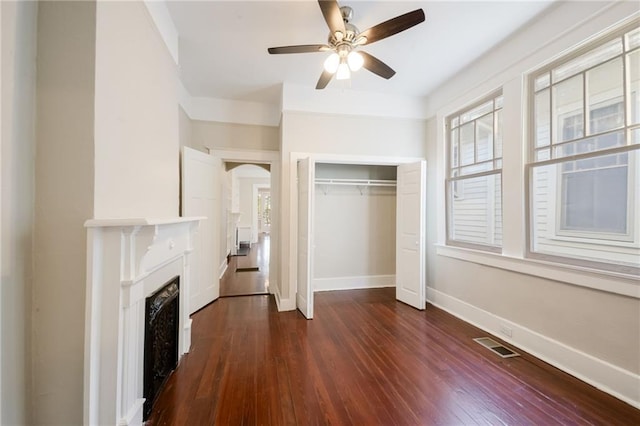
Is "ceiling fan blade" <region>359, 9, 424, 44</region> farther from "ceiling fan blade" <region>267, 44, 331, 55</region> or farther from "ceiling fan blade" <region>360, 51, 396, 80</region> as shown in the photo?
"ceiling fan blade" <region>267, 44, 331, 55</region>

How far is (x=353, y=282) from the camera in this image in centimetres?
430

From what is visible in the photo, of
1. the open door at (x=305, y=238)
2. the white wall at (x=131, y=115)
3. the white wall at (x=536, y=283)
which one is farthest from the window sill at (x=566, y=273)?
the white wall at (x=131, y=115)

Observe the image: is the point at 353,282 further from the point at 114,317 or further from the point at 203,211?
the point at 114,317

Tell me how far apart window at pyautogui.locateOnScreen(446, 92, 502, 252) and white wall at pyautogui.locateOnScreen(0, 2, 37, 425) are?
375 centimetres

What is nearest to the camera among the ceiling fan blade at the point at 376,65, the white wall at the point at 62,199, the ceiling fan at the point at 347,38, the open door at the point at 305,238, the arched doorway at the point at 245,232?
the white wall at the point at 62,199

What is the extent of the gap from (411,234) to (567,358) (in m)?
1.92

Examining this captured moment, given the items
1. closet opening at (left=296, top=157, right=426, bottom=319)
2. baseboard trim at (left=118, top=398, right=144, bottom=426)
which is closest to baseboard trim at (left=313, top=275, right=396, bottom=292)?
closet opening at (left=296, top=157, right=426, bottom=319)

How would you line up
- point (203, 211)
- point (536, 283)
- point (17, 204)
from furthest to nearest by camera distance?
1. point (203, 211)
2. point (536, 283)
3. point (17, 204)

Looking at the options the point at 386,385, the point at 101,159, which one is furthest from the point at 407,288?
the point at 101,159

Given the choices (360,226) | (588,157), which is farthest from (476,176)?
(360,226)

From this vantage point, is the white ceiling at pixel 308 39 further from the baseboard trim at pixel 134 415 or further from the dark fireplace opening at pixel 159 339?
the baseboard trim at pixel 134 415

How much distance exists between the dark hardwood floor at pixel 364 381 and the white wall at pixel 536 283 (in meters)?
0.18

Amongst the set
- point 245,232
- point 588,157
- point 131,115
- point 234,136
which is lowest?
point 245,232

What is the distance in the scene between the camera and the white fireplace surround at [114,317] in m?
1.19
